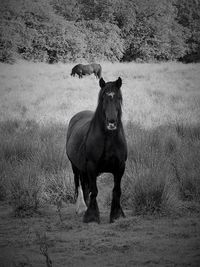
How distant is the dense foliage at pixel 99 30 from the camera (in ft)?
126

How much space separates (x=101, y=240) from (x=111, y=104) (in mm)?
1584

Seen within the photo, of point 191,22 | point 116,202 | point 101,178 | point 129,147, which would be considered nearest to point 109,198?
point 116,202

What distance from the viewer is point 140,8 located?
1870 inches

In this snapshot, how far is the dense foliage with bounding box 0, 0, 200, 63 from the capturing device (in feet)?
126

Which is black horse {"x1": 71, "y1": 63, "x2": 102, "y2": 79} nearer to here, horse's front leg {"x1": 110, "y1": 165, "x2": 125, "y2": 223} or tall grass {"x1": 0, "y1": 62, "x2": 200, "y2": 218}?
tall grass {"x1": 0, "y1": 62, "x2": 200, "y2": 218}

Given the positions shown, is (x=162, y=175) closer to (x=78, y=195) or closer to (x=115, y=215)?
(x=115, y=215)

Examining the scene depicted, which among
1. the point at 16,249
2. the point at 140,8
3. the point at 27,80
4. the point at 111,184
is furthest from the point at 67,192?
the point at 140,8

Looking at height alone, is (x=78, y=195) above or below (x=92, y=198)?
below

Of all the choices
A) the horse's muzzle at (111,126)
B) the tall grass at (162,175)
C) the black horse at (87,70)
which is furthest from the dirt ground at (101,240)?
the black horse at (87,70)

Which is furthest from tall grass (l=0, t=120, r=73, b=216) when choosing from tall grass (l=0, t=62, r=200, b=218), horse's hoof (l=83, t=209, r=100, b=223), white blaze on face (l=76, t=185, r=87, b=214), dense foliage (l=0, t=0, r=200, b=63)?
dense foliage (l=0, t=0, r=200, b=63)

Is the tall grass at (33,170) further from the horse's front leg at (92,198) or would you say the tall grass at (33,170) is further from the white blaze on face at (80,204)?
the horse's front leg at (92,198)

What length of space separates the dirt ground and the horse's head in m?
1.21

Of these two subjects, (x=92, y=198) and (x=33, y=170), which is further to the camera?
(x=33, y=170)

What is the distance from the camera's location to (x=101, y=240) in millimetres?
4441
